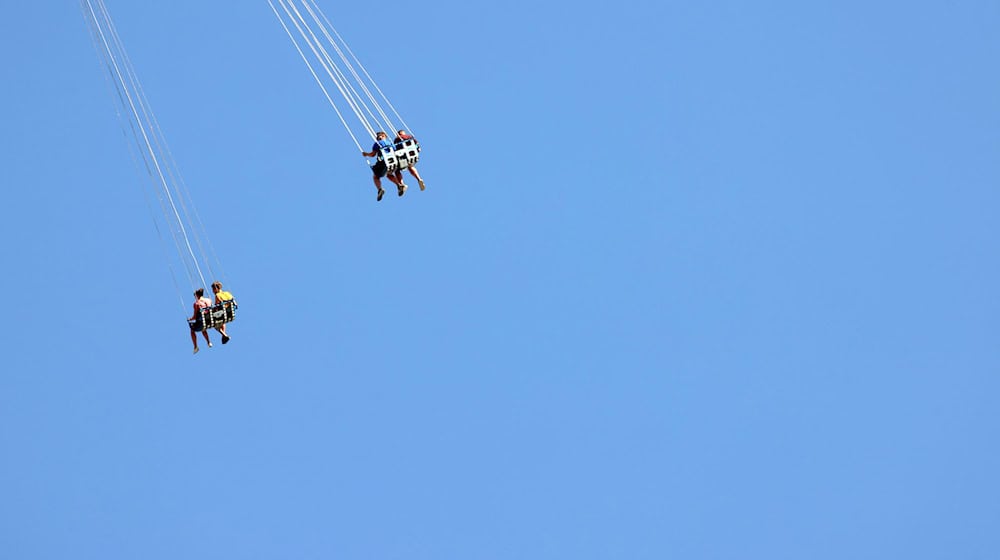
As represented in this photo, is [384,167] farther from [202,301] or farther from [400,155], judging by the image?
[202,301]

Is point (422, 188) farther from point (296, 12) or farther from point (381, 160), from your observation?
point (296, 12)

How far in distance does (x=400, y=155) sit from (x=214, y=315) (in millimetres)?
6816

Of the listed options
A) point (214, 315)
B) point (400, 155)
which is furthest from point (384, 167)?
point (214, 315)

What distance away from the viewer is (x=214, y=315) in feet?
178

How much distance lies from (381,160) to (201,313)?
655 centimetres

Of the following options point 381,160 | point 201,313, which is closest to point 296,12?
point 381,160

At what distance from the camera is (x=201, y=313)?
54219 millimetres

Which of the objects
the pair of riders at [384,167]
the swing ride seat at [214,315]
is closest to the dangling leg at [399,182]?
the pair of riders at [384,167]

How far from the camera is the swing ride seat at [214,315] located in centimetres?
5428

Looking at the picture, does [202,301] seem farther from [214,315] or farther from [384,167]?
[384,167]

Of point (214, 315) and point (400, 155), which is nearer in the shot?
point (400, 155)

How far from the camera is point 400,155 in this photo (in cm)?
5300

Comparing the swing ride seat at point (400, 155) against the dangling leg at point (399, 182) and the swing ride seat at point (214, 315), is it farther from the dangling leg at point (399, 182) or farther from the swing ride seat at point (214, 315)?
the swing ride seat at point (214, 315)

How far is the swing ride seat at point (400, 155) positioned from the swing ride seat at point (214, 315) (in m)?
5.86
